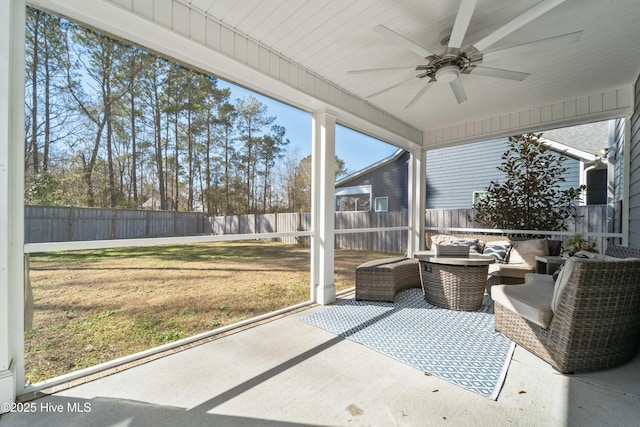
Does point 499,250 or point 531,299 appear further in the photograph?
point 499,250

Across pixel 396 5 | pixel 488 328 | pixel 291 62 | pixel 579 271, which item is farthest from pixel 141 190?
pixel 488 328

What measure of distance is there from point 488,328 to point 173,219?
328 centimetres

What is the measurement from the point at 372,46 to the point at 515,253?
3.50m

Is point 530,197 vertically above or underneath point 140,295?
above

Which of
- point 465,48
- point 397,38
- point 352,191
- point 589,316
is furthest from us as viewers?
point 352,191

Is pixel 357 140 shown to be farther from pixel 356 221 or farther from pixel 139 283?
pixel 139 283

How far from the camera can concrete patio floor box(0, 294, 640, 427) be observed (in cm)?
160

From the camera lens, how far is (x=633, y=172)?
10.7ft

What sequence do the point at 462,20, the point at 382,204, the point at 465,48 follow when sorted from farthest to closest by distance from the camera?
the point at 382,204, the point at 465,48, the point at 462,20

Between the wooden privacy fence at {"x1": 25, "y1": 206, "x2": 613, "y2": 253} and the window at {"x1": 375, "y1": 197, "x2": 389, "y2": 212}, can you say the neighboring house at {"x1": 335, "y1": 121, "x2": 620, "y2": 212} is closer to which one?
the window at {"x1": 375, "y1": 197, "x2": 389, "y2": 212}

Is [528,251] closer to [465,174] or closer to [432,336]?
[432,336]

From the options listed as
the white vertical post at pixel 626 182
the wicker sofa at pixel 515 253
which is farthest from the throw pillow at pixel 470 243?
the white vertical post at pixel 626 182

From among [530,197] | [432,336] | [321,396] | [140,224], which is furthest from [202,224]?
[530,197]

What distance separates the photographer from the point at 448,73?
2.61 meters
